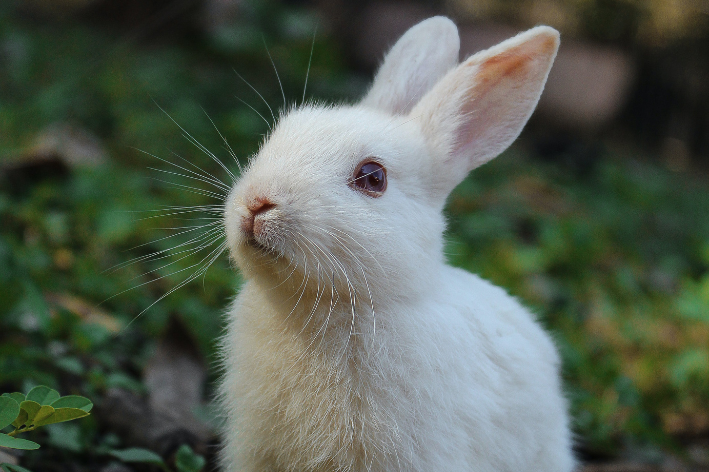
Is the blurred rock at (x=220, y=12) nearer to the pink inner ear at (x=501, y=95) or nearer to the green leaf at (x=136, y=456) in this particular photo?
the pink inner ear at (x=501, y=95)

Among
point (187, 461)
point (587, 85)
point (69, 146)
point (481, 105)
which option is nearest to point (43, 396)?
point (187, 461)

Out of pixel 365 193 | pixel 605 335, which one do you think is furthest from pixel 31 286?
pixel 605 335

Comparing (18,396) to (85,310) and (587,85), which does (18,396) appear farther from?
(587,85)

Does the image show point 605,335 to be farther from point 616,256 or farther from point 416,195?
point 416,195

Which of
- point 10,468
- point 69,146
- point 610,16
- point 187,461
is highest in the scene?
point 10,468

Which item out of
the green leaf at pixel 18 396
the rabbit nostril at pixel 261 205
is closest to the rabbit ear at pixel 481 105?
the rabbit nostril at pixel 261 205

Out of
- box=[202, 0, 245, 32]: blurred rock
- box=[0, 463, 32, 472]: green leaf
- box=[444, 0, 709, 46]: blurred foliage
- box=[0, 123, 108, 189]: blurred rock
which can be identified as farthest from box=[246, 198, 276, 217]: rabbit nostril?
box=[444, 0, 709, 46]: blurred foliage
